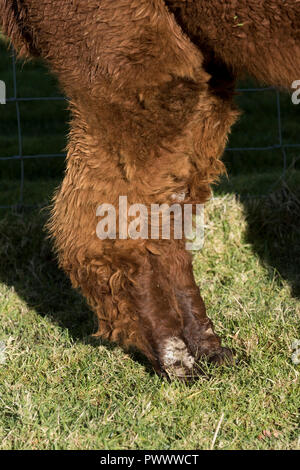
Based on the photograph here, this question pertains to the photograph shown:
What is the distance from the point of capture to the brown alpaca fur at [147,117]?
6.63 ft

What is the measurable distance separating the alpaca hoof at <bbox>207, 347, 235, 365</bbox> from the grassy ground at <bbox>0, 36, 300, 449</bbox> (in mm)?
37

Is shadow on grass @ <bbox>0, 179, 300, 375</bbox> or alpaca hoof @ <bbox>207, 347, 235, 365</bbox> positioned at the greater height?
shadow on grass @ <bbox>0, 179, 300, 375</bbox>

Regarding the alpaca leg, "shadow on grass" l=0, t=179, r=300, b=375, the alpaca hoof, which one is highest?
"shadow on grass" l=0, t=179, r=300, b=375

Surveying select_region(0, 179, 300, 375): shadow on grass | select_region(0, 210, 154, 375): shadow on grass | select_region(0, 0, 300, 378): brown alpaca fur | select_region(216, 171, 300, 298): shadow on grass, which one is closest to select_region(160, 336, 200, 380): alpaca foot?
select_region(0, 0, 300, 378): brown alpaca fur

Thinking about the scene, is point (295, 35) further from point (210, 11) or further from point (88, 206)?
point (88, 206)

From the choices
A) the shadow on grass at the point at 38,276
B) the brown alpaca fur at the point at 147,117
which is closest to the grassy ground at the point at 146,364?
the shadow on grass at the point at 38,276

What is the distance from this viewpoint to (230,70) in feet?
7.39

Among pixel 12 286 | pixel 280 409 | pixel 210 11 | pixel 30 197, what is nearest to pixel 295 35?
pixel 210 11

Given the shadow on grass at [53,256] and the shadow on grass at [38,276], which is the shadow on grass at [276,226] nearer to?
the shadow on grass at [53,256]

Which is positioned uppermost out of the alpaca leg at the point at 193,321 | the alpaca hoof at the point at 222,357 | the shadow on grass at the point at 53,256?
the shadow on grass at the point at 53,256

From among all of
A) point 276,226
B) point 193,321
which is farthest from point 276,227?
point 193,321

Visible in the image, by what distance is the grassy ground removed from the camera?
85.3 inches

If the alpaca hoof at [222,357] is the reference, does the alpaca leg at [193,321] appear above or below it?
above

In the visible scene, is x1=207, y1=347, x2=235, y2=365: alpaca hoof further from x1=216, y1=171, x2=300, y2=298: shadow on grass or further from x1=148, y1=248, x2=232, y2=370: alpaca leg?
x1=216, y1=171, x2=300, y2=298: shadow on grass
